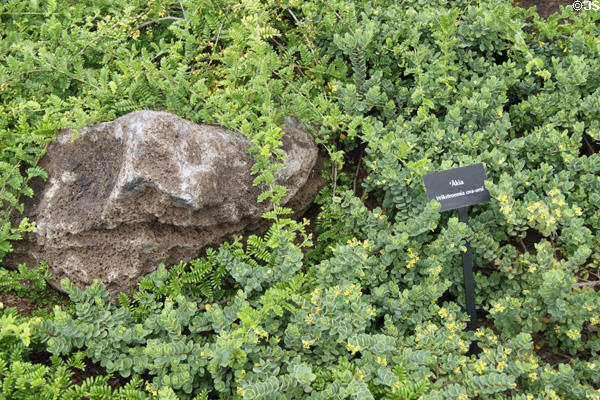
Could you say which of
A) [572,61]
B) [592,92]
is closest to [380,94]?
[572,61]

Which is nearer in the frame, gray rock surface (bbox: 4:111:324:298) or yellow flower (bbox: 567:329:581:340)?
yellow flower (bbox: 567:329:581:340)

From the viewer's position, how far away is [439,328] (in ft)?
8.60

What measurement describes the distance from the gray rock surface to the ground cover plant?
0.14m

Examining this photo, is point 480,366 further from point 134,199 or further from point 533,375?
point 134,199

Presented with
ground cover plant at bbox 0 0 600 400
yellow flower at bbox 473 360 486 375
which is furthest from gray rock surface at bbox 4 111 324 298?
yellow flower at bbox 473 360 486 375

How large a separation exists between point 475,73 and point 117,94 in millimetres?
2509

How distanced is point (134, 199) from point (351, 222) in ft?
4.37

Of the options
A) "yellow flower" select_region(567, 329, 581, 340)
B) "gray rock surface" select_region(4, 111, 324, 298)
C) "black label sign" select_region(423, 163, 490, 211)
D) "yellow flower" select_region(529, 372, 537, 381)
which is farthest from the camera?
"gray rock surface" select_region(4, 111, 324, 298)

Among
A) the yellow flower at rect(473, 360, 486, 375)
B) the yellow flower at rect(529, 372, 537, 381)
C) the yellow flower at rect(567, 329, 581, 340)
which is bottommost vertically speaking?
the yellow flower at rect(529, 372, 537, 381)

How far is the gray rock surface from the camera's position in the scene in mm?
2764

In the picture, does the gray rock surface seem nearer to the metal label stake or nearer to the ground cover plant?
the ground cover plant

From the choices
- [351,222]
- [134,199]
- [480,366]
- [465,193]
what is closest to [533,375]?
[480,366]

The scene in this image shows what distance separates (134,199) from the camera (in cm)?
276

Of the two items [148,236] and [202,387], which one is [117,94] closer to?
[148,236]
